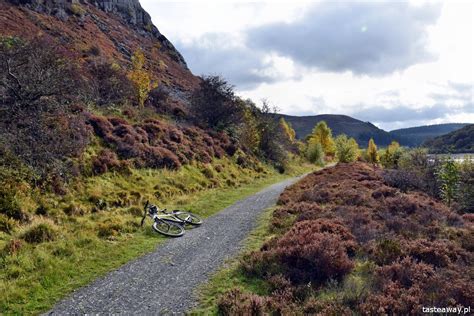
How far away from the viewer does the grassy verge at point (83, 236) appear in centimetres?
825

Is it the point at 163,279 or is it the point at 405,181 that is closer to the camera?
the point at 163,279

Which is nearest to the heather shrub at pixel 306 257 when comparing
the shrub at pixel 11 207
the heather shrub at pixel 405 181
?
the shrub at pixel 11 207

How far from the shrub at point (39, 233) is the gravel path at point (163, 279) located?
321cm

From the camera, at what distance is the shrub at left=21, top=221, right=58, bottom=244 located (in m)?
10.8

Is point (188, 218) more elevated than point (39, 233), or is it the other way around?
point (39, 233)

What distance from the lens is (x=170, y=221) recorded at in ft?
46.4

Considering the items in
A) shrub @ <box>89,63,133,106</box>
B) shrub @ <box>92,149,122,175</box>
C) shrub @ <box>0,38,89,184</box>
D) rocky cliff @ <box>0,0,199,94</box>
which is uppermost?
rocky cliff @ <box>0,0,199,94</box>

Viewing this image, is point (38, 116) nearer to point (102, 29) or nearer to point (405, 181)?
point (405, 181)

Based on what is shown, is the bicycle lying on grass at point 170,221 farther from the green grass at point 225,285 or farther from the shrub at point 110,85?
the shrub at point 110,85

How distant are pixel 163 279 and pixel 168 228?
16.0ft

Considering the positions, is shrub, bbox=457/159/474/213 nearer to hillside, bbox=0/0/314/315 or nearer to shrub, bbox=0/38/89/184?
hillside, bbox=0/0/314/315

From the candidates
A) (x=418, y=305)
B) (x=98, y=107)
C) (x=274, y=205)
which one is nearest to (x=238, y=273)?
(x=418, y=305)

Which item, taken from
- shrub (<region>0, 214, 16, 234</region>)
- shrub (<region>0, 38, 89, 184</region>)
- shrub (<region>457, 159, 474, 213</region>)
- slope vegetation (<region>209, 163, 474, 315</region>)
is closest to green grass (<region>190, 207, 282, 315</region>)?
slope vegetation (<region>209, 163, 474, 315</region>)

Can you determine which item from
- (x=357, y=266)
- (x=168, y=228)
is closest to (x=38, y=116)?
(x=168, y=228)
